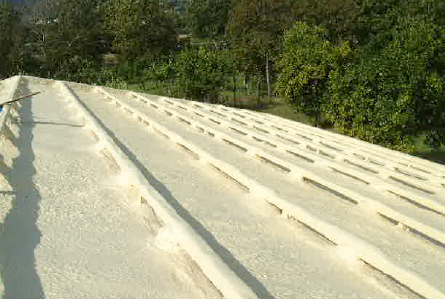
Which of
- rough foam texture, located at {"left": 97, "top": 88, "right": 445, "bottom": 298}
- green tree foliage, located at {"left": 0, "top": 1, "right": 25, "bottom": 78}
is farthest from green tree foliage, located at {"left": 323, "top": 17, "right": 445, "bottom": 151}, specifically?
green tree foliage, located at {"left": 0, "top": 1, "right": 25, "bottom": 78}

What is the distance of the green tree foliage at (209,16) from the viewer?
49.8 meters

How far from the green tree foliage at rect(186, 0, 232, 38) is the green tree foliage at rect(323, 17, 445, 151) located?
37128 mm

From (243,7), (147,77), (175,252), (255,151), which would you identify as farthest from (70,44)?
(175,252)

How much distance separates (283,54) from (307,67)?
108 inches

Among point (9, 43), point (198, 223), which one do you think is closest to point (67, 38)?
point (9, 43)

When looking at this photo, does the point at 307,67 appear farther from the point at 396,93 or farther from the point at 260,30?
the point at 260,30

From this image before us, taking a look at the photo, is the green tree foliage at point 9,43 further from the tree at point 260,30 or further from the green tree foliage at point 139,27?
the tree at point 260,30

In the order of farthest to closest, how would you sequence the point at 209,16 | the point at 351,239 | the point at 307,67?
the point at 209,16
the point at 307,67
the point at 351,239

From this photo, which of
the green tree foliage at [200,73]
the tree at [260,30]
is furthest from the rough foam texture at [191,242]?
the tree at [260,30]

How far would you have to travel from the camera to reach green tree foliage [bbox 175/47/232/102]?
22047 mm

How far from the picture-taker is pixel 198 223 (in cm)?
272

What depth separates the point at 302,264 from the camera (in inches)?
94.2

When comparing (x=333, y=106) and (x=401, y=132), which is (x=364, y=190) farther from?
(x=333, y=106)

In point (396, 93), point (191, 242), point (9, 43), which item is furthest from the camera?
point (9, 43)
